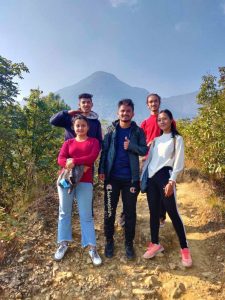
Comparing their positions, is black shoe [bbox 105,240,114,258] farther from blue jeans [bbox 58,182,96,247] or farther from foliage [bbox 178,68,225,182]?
foliage [bbox 178,68,225,182]

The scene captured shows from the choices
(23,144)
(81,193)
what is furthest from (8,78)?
(81,193)

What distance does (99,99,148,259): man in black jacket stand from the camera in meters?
4.45

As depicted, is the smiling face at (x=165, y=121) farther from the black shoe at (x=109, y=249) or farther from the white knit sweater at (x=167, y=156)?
Answer: the black shoe at (x=109, y=249)

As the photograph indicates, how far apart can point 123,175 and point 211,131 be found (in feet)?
9.19

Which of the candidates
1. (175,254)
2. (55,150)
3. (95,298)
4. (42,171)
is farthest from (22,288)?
→ (55,150)

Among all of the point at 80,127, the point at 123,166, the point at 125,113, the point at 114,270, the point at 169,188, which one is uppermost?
the point at 125,113

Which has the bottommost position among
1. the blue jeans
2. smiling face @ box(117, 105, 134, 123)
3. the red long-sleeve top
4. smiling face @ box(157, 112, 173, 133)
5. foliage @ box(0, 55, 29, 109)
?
the blue jeans

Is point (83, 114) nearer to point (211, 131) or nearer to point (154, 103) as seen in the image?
point (154, 103)

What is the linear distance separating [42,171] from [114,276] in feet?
14.0

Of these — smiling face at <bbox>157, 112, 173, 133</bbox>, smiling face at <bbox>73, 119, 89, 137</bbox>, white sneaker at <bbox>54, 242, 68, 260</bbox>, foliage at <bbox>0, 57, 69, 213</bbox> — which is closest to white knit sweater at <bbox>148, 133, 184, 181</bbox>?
smiling face at <bbox>157, 112, 173, 133</bbox>

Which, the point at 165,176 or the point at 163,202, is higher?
the point at 165,176

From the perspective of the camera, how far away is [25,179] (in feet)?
23.4

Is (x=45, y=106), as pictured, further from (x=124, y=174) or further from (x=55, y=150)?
(x=124, y=174)

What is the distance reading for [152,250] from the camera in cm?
464
